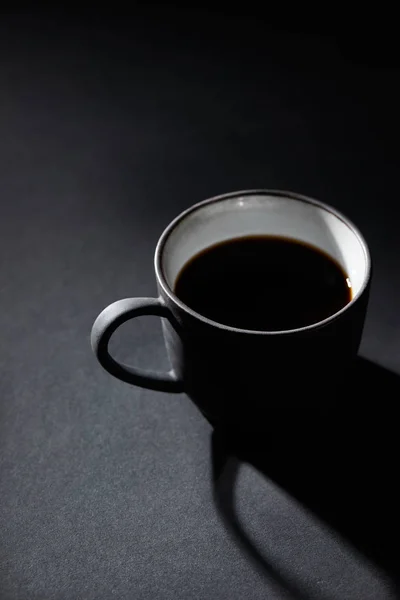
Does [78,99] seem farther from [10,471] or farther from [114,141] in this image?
[10,471]

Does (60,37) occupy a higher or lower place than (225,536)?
higher

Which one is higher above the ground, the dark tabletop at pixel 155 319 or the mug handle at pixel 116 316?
the mug handle at pixel 116 316

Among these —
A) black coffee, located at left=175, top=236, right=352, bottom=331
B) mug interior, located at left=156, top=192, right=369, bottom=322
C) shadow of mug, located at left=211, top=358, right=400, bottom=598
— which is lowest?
shadow of mug, located at left=211, top=358, right=400, bottom=598

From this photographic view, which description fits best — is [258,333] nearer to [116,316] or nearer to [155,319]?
[116,316]

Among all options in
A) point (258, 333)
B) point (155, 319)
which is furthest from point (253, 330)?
point (155, 319)

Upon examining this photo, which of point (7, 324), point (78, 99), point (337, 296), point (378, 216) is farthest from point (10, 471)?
point (78, 99)

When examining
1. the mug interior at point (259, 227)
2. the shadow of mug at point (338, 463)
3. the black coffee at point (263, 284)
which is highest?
the mug interior at point (259, 227)

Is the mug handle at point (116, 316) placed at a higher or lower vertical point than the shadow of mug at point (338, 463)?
higher
